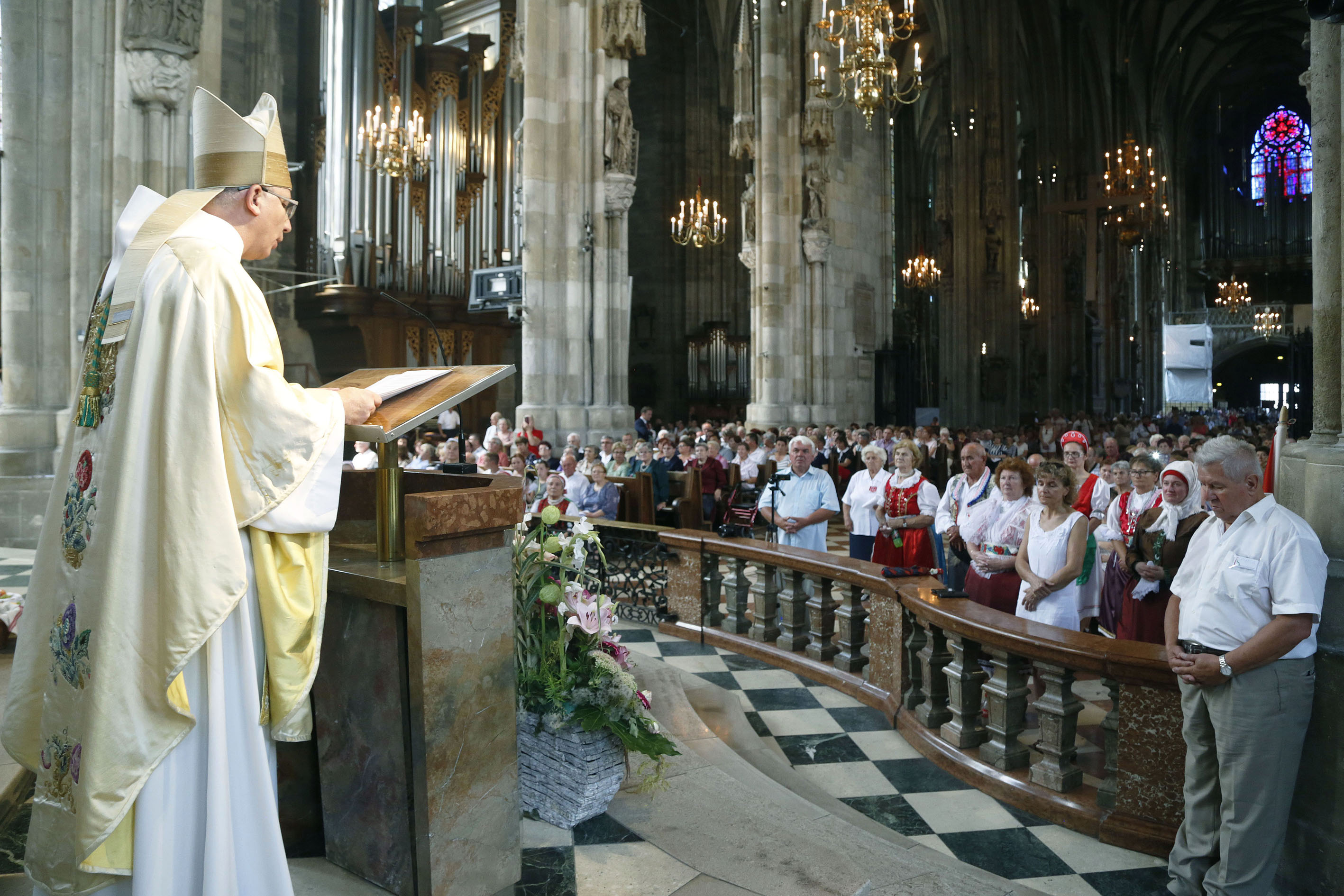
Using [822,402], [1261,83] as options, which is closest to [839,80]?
[822,402]

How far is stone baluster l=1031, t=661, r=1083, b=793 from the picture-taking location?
380 centimetres

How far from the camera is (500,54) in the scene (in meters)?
17.8

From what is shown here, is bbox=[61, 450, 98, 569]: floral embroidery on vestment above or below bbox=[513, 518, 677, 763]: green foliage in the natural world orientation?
above

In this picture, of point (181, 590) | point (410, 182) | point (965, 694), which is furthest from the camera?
point (410, 182)

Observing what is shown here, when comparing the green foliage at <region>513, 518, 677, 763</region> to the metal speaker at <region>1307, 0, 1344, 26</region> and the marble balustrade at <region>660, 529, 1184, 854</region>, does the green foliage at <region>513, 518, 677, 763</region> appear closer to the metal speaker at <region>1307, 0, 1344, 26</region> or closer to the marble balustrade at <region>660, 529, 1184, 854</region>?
the marble balustrade at <region>660, 529, 1184, 854</region>

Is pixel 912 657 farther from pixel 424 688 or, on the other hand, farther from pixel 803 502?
pixel 424 688

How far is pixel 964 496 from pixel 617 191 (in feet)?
27.3

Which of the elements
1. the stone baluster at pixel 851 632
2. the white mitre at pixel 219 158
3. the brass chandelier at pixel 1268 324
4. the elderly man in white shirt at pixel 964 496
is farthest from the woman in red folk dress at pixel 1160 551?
the brass chandelier at pixel 1268 324

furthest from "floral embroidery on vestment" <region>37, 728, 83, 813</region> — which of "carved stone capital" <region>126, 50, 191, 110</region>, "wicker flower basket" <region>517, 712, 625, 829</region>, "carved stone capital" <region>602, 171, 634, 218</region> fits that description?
"carved stone capital" <region>602, 171, 634, 218</region>

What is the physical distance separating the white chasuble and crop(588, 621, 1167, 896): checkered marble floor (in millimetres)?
949

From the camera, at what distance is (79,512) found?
2031 millimetres

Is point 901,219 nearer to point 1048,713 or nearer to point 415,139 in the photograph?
point 415,139

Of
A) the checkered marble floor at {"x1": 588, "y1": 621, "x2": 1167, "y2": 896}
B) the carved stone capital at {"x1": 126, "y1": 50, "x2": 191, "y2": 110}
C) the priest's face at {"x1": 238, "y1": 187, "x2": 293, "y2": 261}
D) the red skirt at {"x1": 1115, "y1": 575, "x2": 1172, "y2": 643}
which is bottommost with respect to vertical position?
the checkered marble floor at {"x1": 588, "y1": 621, "x2": 1167, "y2": 896}

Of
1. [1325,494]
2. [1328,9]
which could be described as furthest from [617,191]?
[1325,494]
